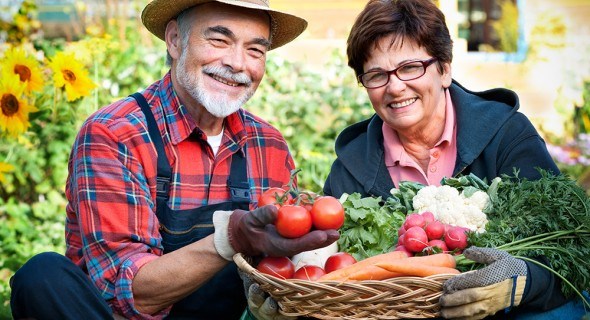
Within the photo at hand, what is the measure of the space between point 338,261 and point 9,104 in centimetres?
210

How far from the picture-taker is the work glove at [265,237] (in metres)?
2.87

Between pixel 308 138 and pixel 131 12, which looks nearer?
pixel 308 138

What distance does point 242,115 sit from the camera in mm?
4027

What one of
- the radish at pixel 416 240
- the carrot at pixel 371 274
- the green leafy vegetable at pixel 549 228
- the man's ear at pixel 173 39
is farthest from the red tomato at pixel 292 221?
the man's ear at pixel 173 39

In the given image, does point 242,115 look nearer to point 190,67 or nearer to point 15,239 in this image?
point 190,67

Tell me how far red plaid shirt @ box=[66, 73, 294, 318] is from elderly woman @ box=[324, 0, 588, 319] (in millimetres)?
633

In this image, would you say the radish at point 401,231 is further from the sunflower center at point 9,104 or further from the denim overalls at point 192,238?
the sunflower center at point 9,104

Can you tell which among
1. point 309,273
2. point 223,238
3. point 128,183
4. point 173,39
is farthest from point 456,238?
point 173,39

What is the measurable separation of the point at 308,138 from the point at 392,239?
3217 millimetres

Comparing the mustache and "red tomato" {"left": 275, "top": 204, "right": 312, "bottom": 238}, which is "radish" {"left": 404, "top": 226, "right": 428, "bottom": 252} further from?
the mustache

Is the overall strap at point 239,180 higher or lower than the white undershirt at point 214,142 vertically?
lower

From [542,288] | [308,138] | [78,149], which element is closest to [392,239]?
[542,288]

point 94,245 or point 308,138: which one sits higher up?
point 94,245

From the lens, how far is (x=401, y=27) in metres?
3.75
